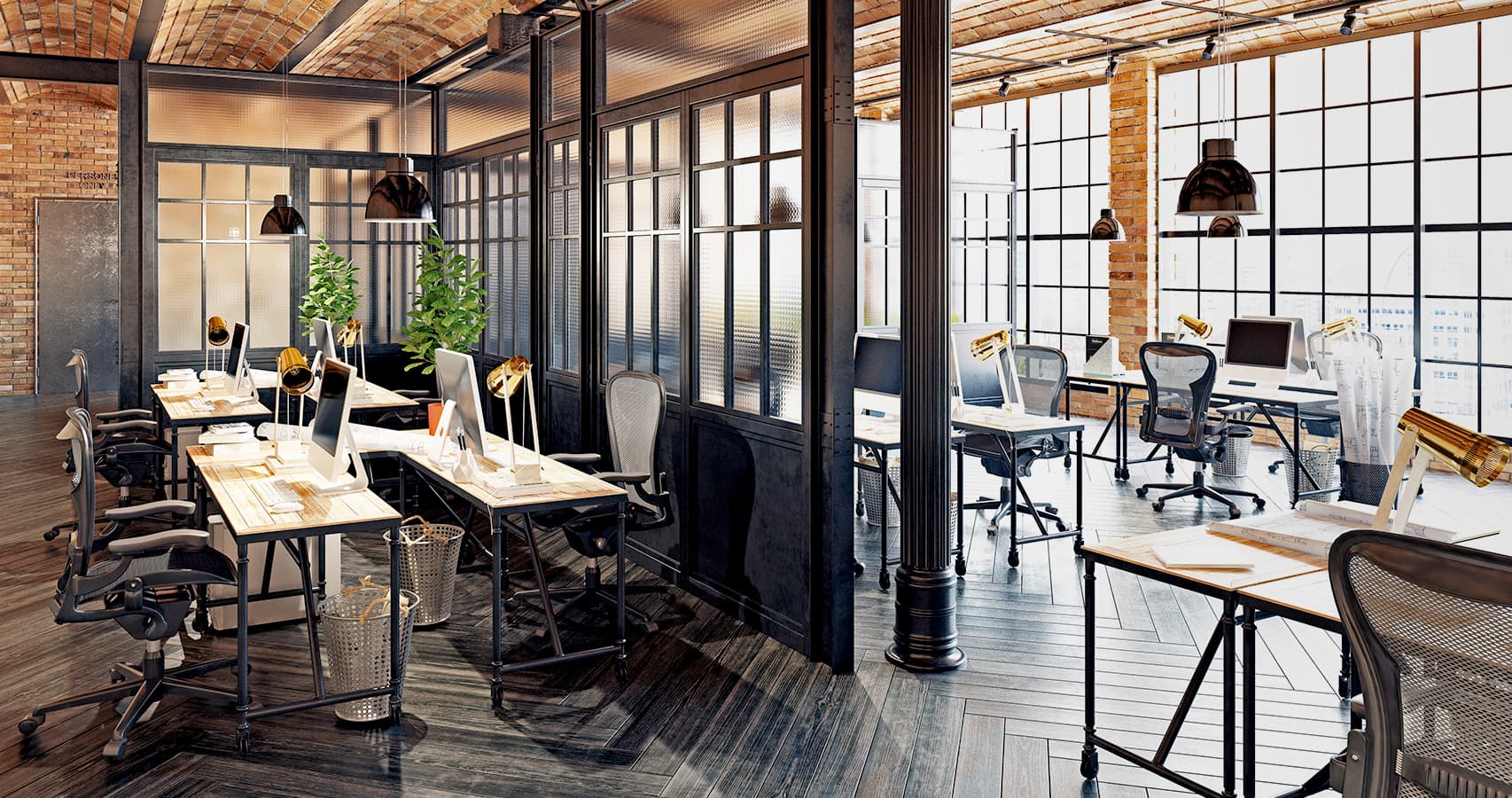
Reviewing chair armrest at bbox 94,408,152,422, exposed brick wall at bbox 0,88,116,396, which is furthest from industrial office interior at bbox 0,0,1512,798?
exposed brick wall at bbox 0,88,116,396

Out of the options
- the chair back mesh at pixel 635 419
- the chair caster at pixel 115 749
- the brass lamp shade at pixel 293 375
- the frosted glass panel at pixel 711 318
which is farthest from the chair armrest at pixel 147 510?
the frosted glass panel at pixel 711 318

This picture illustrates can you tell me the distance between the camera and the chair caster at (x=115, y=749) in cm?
348

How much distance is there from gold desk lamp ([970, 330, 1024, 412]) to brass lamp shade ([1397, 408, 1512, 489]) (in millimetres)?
2913

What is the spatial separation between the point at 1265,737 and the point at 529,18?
199 inches

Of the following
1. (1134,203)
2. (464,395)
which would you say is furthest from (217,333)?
(1134,203)

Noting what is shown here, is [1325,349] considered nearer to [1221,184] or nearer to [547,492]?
[1221,184]

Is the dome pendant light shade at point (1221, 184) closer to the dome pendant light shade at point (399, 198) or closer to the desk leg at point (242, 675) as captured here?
the dome pendant light shade at point (399, 198)

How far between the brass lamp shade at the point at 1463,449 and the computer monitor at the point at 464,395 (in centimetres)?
300

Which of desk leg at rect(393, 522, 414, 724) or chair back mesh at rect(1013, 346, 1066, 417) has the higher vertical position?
chair back mesh at rect(1013, 346, 1066, 417)

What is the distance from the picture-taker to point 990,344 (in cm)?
579

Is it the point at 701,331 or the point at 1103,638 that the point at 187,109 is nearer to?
the point at 701,331

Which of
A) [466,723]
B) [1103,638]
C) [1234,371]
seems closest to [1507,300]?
[1234,371]

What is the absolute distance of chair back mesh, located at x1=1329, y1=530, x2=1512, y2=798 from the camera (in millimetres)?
1801

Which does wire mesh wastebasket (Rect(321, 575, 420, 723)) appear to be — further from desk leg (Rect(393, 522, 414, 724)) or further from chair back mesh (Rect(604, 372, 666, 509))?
chair back mesh (Rect(604, 372, 666, 509))
